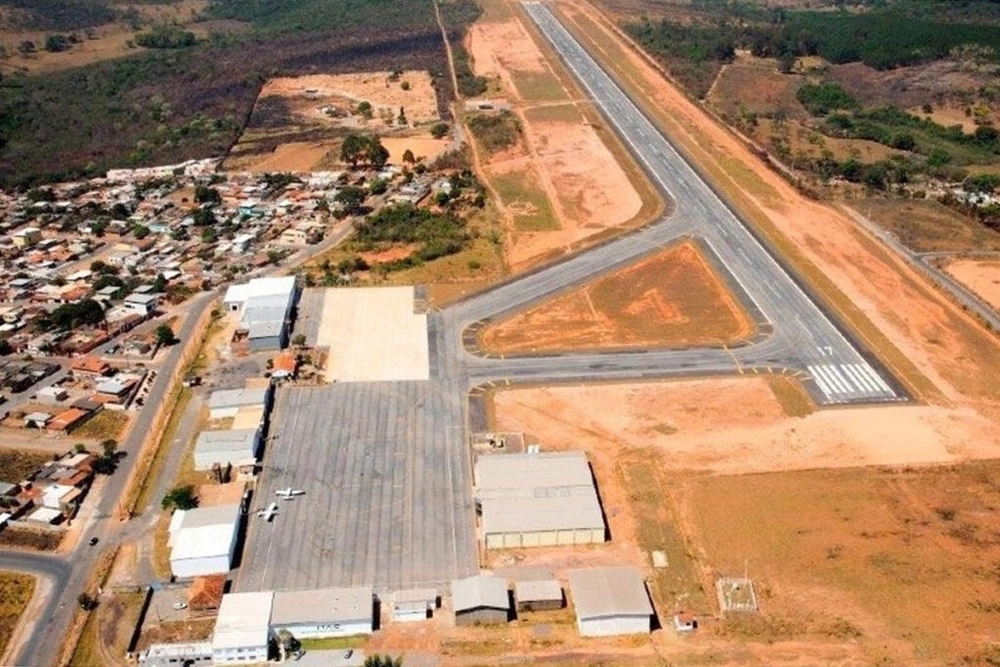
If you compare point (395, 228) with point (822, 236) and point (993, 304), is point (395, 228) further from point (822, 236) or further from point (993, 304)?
point (993, 304)

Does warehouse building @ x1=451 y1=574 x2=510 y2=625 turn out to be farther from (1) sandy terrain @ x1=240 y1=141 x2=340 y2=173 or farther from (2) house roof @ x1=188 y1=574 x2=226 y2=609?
(1) sandy terrain @ x1=240 y1=141 x2=340 y2=173

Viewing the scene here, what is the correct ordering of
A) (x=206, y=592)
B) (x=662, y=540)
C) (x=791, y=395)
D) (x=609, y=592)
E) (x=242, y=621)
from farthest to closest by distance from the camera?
1. (x=791, y=395)
2. (x=662, y=540)
3. (x=206, y=592)
4. (x=609, y=592)
5. (x=242, y=621)

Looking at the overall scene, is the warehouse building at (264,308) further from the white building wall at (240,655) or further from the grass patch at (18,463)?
the white building wall at (240,655)

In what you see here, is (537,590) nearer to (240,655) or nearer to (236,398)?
(240,655)

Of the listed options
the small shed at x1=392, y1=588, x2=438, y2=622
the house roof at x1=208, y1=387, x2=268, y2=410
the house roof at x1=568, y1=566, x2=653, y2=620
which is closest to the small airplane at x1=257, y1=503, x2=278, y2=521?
the house roof at x1=208, y1=387, x2=268, y2=410

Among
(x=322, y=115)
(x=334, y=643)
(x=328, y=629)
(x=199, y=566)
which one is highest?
(x=322, y=115)

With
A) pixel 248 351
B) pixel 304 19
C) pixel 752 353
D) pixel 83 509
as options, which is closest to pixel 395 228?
pixel 248 351

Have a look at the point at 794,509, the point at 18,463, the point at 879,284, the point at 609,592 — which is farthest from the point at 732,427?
the point at 18,463

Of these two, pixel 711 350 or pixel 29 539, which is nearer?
pixel 29 539

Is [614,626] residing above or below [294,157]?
below
